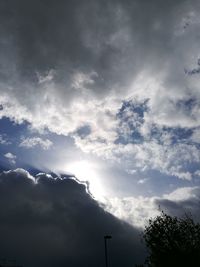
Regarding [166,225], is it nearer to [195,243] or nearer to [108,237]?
[195,243]

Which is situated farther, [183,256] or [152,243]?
[152,243]

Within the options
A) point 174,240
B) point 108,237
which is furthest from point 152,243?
point 108,237

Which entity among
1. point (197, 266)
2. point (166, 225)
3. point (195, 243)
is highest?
point (166, 225)

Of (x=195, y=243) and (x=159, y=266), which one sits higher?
(x=195, y=243)

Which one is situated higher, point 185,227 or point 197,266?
point 185,227

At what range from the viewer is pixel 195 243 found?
43531 mm

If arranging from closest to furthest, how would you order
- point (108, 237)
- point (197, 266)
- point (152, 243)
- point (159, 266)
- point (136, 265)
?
point (197, 266), point (159, 266), point (152, 243), point (136, 265), point (108, 237)

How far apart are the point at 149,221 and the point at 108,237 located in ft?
33.3

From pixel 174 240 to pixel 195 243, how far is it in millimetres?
2744

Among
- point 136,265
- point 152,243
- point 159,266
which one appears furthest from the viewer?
point 136,265

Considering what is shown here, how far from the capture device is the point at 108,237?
5503 cm

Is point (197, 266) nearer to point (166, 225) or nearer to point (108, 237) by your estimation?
point (166, 225)

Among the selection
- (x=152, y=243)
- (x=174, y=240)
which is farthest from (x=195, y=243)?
(x=152, y=243)

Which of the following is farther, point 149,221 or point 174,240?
point 149,221
